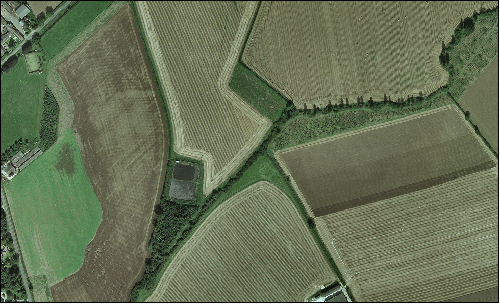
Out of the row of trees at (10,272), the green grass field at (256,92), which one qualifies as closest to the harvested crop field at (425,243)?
the green grass field at (256,92)

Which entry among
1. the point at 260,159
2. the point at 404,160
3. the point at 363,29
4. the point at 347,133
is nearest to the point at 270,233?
the point at 260,159

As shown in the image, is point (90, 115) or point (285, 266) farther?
point (90, 115)

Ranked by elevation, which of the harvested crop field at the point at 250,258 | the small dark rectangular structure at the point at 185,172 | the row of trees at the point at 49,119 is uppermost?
the row of trees at the point at 49,119

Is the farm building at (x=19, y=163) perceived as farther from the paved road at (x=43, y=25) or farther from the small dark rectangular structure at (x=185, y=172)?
the small dark rectangular structure at (x=185, y=172)

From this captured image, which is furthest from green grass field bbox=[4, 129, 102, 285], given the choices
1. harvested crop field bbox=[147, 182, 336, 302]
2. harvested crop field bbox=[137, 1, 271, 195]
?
harvested crop field bbox=[137, 1, 271, 195]

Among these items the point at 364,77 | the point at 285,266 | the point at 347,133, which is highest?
the point at 364,77

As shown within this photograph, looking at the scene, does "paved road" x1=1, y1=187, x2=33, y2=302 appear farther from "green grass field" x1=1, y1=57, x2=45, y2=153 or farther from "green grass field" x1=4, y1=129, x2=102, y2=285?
"green grass field" x1=1, y1=57, x2=45, y2=153

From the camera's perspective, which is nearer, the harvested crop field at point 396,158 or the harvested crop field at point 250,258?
the harvested crop field at point 396,158

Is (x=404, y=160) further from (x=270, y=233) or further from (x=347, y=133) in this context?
(x=270, y=233)
